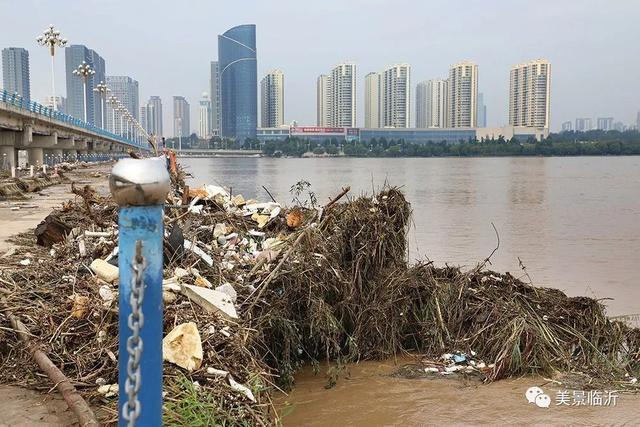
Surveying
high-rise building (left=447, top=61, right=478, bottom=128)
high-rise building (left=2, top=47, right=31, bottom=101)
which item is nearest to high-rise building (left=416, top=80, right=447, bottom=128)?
high-rise building (left=447, top=61, right=478, bottom=128)

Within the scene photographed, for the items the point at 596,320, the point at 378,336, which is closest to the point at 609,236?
the point at 596,320

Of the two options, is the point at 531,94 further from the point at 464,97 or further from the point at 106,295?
the point at 106,295

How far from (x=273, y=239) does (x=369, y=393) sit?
220cm

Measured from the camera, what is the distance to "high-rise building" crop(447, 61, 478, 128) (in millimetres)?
165000

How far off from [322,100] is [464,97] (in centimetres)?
4180

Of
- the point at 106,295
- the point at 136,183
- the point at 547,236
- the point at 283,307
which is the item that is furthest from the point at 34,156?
the point at 136,183

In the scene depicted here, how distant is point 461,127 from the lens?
160 m

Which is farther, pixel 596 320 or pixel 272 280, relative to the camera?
pixel 596 320

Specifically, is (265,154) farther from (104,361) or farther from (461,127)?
(104,361)

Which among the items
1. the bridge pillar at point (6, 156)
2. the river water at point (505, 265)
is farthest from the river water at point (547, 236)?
the bridge pillar at point (6, 156)

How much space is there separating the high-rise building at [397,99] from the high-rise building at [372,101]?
1.79 meters

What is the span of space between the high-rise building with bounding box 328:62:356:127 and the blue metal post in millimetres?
176237

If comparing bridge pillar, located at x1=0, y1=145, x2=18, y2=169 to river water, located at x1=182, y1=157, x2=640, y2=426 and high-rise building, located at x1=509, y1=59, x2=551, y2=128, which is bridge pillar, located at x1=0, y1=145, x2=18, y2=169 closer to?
river water, located at x1=182, y1=157, x2=640, y2=426

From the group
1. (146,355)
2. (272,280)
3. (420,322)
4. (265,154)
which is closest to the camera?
(146,355)
